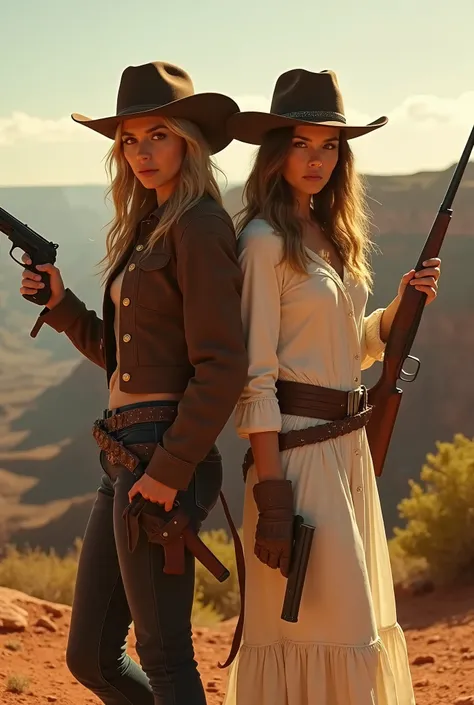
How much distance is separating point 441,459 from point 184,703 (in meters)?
6.24

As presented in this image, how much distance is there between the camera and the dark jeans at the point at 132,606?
283cm

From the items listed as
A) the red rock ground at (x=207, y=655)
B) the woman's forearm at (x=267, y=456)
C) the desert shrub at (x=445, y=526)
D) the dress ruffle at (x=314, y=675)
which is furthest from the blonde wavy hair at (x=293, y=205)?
the desert shrub at (x=445, y=526)

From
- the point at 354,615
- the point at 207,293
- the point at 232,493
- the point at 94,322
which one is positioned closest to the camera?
the point at 207,293

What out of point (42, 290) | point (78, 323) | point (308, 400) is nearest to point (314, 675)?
point (308, 400)

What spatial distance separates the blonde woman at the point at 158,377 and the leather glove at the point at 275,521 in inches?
6.4

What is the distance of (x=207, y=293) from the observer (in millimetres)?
2771

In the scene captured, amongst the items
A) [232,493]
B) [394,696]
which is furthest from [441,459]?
[232,493]

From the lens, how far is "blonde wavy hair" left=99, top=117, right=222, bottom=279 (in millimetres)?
2912

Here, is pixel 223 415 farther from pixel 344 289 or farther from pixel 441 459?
pixel 441 459

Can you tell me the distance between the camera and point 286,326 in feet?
10.0

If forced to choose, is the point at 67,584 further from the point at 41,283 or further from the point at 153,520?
the point at 153,520

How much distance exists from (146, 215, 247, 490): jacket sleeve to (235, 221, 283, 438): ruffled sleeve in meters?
0.13

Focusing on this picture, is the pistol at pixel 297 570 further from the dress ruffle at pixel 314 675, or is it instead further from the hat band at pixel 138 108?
the hat band at pixel 138 108

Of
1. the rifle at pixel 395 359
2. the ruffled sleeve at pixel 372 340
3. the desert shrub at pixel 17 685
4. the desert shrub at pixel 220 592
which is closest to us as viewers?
the rifle at pixel 395 359
